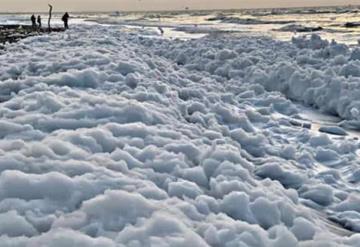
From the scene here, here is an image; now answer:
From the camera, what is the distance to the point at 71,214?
3.51 meters

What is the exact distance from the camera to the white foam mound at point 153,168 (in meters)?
3.50

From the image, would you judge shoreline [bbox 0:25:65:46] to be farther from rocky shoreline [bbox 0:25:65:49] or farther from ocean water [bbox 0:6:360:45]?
ocean water [bbox 0:6:360:45]

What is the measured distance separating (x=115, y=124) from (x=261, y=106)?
5180 mm

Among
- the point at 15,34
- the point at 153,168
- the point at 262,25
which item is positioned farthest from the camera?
the point at 262,25

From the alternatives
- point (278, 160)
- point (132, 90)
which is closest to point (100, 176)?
point (278, 160)

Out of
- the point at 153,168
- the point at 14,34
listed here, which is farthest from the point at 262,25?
the point at 153,168

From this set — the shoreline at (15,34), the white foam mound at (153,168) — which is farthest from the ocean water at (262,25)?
the white foam mound at (153,168)

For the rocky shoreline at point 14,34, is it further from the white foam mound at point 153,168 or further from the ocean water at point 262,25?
the white foam mound at point 153,168

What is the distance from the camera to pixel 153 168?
462 cm

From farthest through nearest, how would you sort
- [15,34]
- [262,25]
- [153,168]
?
[262,25] → [15,34] → [153,168]

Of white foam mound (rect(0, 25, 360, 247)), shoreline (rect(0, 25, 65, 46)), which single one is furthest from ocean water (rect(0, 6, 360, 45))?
white foam mound (rect(0, 25, 360, 247))

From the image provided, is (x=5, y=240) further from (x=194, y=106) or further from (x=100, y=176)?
(x=194, y=106)

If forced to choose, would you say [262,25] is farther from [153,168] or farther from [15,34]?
[153,168]

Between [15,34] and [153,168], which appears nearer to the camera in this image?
[153,168]
